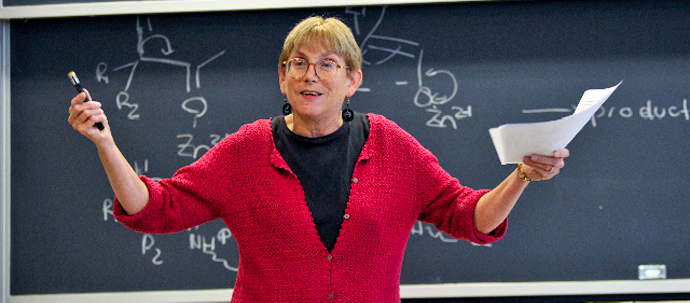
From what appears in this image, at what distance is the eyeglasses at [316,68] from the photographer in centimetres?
123

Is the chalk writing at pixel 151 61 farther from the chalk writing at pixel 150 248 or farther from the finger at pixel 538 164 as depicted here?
the finger at pixel 538 164

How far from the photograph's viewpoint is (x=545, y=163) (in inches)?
41.1

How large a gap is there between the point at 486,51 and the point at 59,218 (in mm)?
1698

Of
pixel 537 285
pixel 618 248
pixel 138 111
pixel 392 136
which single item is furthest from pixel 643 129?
pixel 138 111

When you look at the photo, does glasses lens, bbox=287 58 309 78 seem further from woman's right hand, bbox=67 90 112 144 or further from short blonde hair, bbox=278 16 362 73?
woman's right hand, bbox=67 90 112 144

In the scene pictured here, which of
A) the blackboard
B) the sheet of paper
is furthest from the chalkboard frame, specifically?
the sheet of paper

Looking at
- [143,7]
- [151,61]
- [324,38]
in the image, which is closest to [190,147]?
[151,61]

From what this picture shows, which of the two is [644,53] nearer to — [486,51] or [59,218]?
[486,51]

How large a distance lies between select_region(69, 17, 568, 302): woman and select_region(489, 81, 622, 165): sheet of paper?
0.41ft

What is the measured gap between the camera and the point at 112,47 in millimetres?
1966

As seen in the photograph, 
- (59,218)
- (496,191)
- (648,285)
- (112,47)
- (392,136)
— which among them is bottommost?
(648,285)

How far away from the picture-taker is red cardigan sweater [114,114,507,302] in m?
1.20

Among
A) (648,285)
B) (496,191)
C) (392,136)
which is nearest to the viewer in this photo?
(496,191)

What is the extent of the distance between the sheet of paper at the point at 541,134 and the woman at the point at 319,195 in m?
0.13
